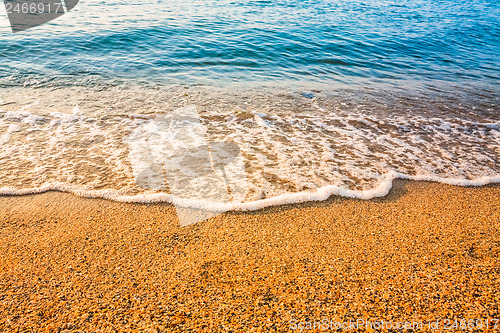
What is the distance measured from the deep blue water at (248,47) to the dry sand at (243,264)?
464 centimetres

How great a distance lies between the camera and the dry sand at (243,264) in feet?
6.03

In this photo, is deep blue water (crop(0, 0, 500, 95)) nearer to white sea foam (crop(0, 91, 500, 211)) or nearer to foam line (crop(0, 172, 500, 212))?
white sea foam (crop(0, 91, 500, 211))

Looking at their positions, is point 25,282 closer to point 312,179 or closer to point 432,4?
point 312,179

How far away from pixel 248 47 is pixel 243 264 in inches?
324

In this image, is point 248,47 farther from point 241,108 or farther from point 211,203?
point 211,203

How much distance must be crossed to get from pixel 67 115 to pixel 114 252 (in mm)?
3301

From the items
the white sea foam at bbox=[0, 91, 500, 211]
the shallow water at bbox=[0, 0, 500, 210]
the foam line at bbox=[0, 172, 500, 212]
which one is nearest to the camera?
the foam line at bbox=[0, 172, 500, 212]

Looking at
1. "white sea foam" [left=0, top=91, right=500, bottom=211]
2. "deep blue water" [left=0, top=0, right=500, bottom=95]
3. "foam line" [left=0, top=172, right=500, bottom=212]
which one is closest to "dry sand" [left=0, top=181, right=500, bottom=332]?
"foam line" [left=0, top=172, right=500, bottom=212]

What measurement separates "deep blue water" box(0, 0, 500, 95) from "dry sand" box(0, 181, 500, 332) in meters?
4.64

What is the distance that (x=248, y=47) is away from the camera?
30.4ft

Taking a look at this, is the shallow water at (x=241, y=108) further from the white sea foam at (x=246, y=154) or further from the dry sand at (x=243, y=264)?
the dry sand at (x=243, y=264)

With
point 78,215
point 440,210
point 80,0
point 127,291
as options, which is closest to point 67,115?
point 78,215

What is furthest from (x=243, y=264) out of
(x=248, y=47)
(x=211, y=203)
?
(x=248, y=47)

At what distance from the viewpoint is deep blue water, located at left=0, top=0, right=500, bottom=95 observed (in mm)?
7191
